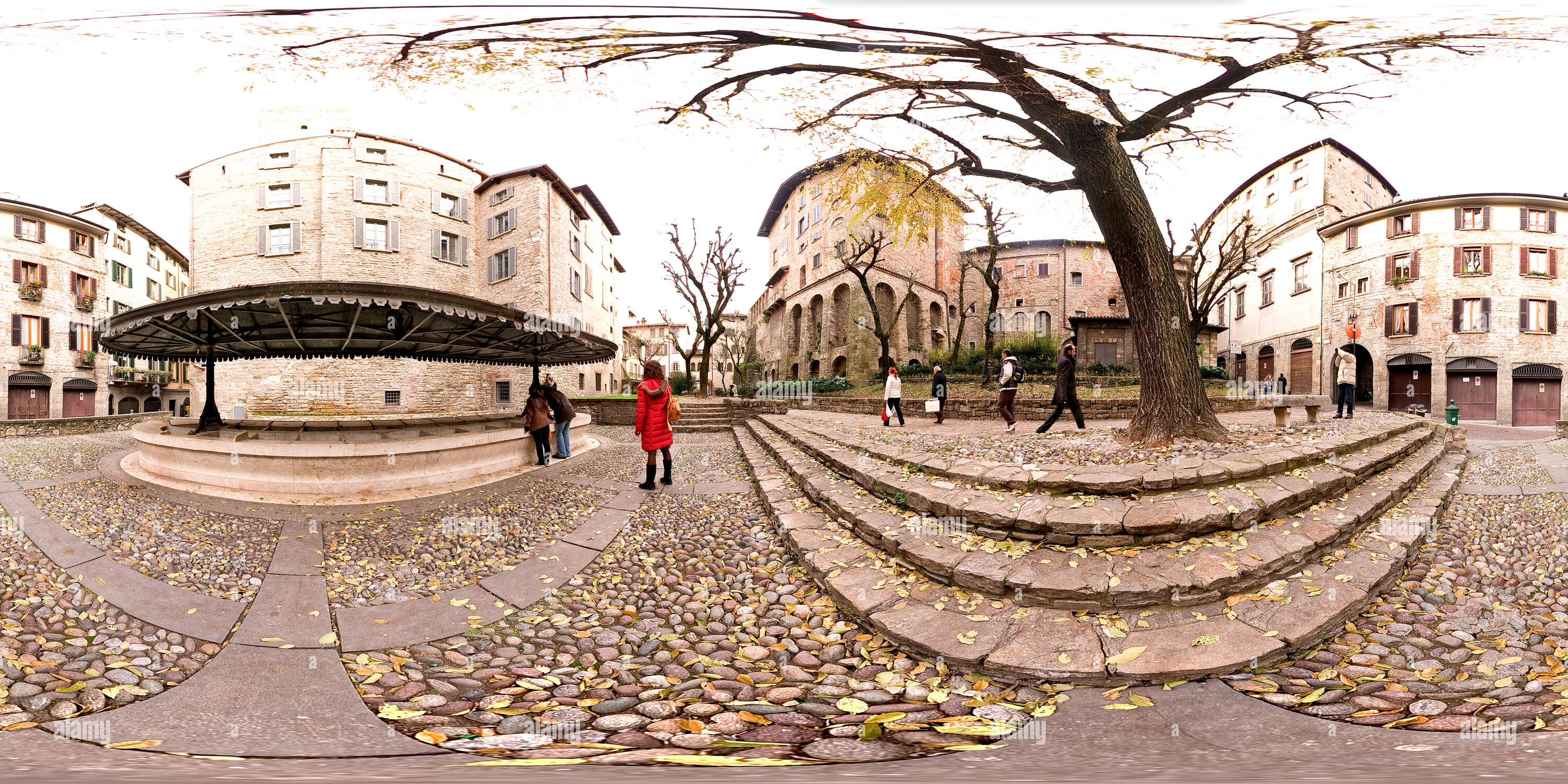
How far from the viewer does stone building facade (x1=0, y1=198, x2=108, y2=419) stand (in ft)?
28.9

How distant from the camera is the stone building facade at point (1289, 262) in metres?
19.0

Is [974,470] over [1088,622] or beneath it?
over

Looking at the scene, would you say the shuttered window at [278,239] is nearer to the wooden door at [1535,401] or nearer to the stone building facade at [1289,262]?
the stone building facade at [1289,262]

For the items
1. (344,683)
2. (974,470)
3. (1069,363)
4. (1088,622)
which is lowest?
(344,683)

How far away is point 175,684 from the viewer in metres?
2.54

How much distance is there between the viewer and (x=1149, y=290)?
6.73 metres

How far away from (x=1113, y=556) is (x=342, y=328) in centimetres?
1143

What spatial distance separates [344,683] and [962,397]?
17778 millimetres

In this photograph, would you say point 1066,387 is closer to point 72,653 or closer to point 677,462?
point 677,462

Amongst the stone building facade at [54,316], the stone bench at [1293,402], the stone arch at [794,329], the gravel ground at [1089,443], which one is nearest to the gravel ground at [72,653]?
the stone building facade at [54,316]

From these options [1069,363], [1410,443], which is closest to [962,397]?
[1069,363]

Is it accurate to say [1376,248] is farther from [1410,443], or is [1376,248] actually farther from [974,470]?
[974,470]

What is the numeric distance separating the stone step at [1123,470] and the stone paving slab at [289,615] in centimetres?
500

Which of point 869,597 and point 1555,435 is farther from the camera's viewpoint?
point 1555,435
